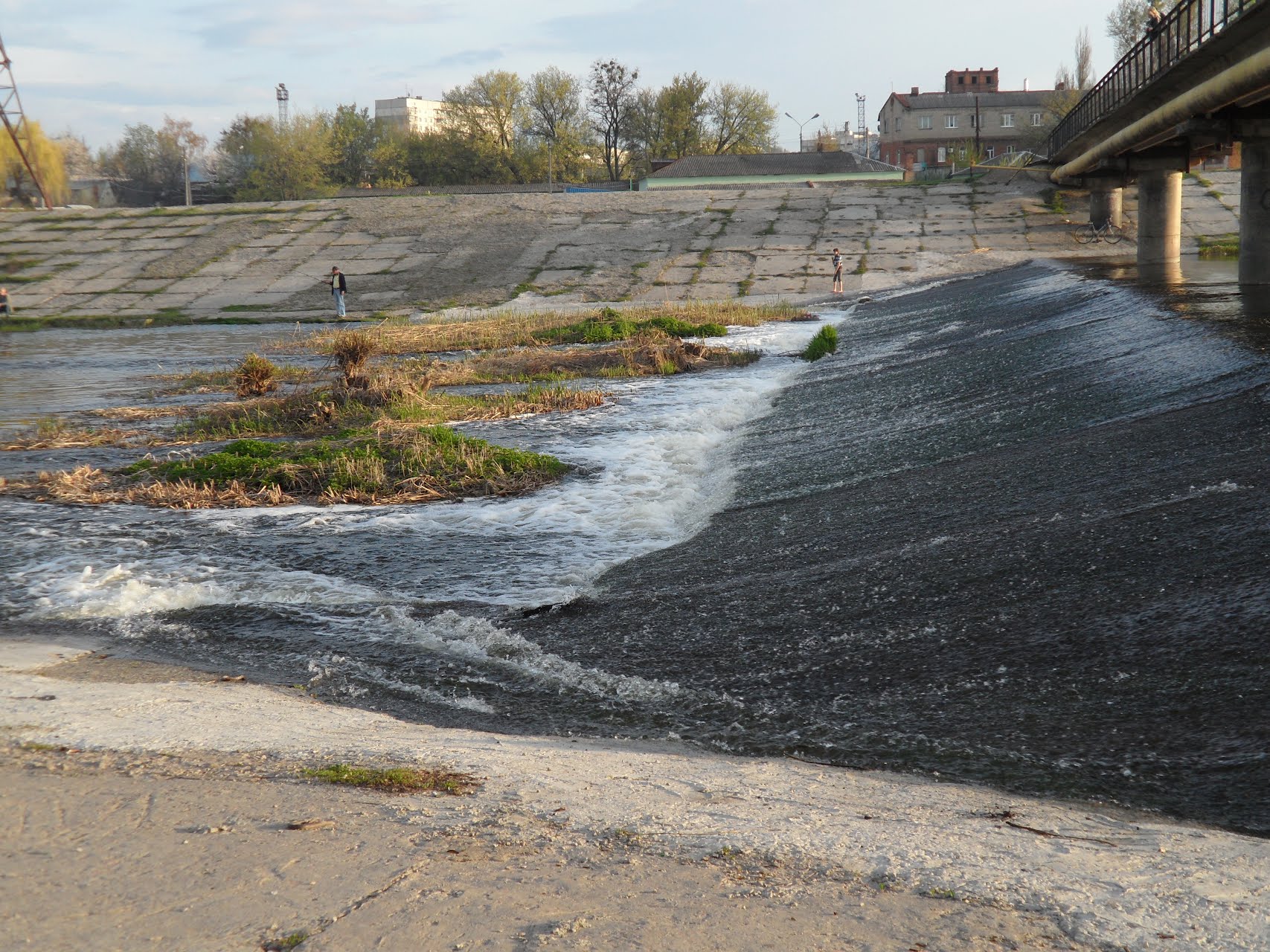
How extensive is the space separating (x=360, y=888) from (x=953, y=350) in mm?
14837

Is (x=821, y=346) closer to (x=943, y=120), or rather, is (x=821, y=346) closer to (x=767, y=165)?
(x=767, y=165)

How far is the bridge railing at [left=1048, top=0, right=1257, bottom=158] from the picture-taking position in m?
16.8

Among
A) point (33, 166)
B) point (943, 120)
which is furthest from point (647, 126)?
point (33, 166)

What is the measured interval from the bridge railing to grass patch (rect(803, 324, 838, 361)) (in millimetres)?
7571

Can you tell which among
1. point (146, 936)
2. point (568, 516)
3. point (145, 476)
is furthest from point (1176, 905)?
point (145, 476)

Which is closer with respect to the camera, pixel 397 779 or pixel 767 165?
pixel 397 779

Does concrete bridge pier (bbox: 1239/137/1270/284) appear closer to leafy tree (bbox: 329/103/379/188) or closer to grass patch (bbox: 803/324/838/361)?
grass patch (bbox: 803/324/838/361)

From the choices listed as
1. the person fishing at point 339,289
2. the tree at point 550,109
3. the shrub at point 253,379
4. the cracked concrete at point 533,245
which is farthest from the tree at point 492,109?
the shrub at point 253,379

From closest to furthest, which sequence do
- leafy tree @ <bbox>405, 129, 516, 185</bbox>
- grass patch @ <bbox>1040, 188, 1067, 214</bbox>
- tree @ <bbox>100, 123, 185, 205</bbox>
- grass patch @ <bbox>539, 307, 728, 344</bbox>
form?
grass patch @ <bbox>539, 307, 728, 344</bbox> < grass patch @ <bbox>1040, 188, 1067, 214</bbox> < leafy tree @ <bbox>405, 129, 516, 185</bbox> < tree @ <bbox>100, 123, 185, 205</bbox>

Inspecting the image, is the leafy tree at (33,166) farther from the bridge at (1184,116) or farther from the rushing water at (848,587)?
the rushing water at (848,587)

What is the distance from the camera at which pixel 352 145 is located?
92.7 metres

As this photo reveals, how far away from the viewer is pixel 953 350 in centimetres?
1683

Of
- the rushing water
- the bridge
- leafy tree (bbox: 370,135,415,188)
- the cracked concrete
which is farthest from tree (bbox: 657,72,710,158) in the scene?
the rushing water

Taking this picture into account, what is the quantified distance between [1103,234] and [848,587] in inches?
1363
